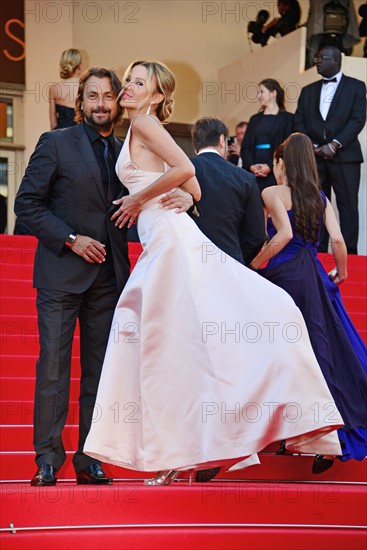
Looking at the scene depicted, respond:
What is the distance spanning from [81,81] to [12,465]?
1864 millimetres

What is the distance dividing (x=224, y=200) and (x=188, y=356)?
4.23 feet

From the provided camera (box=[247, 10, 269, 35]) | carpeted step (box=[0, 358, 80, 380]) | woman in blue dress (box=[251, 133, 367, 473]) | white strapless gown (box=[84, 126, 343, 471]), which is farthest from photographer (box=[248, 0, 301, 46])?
white strapless gown (box=[84, 126, 343, 471])

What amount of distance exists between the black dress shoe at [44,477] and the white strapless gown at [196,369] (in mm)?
273

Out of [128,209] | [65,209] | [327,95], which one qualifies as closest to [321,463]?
[128,209]

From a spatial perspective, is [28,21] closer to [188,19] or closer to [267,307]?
[188,19]

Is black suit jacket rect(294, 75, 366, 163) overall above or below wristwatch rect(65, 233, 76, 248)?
above

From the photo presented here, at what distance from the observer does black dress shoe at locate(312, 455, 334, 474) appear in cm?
470

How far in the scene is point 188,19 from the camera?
14211 mm

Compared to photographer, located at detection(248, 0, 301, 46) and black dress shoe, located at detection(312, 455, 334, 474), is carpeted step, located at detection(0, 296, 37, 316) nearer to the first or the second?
black dress shoe, located at detection(312, 455, 334, 474)

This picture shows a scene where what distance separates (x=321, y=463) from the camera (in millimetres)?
4703

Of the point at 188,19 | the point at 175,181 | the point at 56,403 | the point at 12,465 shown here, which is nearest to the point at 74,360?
the point at 12,465

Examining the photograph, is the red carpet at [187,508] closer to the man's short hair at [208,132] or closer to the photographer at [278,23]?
the man's short hair at [208,132]

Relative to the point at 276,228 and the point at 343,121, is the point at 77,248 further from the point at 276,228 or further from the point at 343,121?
the point at 343,121

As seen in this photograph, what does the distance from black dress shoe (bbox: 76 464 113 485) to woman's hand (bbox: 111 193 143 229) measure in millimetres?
1098
